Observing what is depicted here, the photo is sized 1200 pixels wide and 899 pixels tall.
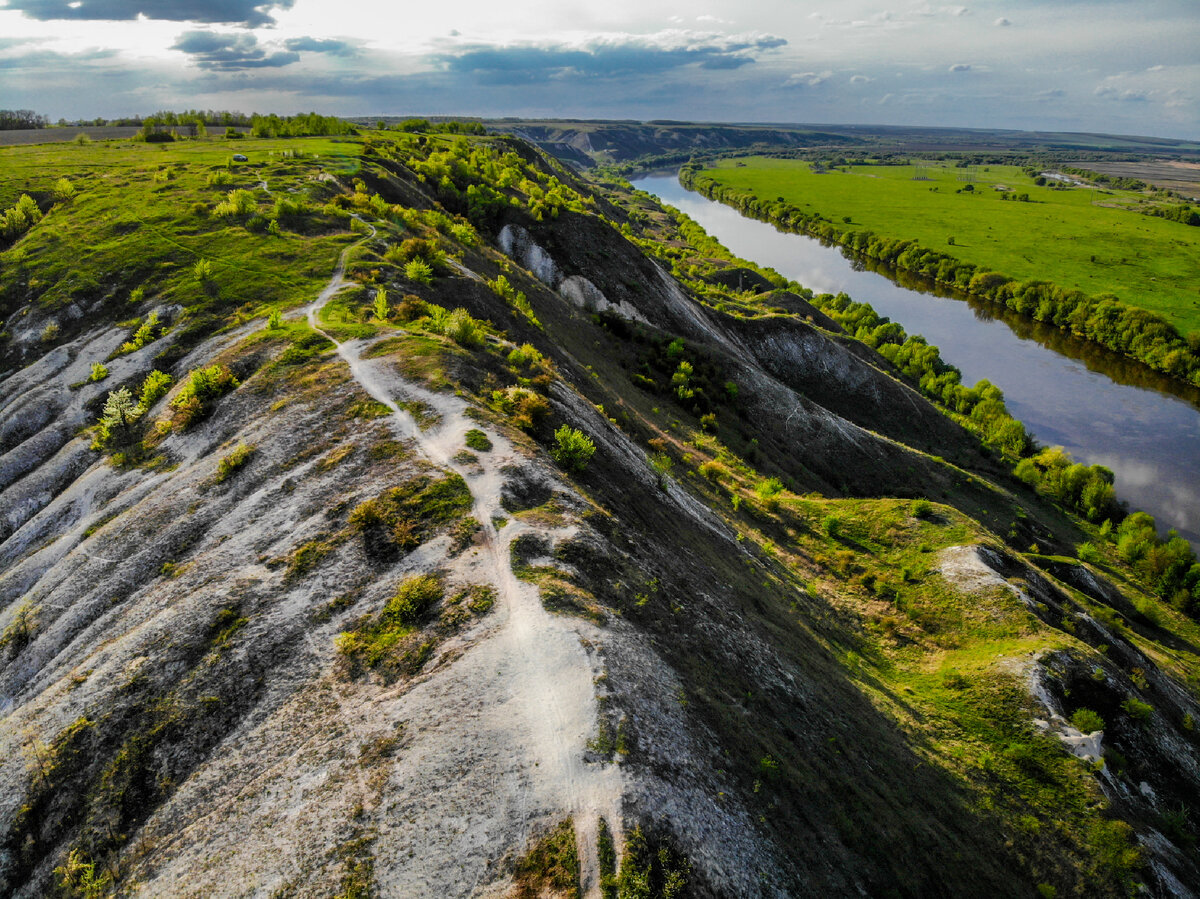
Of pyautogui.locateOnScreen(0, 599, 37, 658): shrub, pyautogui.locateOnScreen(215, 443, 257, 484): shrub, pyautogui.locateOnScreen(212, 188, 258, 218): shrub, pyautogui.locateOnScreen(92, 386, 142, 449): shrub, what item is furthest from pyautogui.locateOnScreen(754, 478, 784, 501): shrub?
pyautogui.locateOnScreen(212, 188, 258, 218): shrub

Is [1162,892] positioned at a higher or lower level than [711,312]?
lower

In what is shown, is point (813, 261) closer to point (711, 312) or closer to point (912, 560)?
point (711, 312)

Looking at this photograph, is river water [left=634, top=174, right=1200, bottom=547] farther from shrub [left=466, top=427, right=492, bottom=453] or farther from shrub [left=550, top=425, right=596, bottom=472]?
shrub [left=466, top=427, right=492, bottom=453]

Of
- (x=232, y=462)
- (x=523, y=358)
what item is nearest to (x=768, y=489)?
(x=523, y=358)

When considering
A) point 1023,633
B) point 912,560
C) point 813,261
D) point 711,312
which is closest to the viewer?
point 1023,633

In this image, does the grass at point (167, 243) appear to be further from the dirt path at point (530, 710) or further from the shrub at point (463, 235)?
the dirt path at point (530, 710)

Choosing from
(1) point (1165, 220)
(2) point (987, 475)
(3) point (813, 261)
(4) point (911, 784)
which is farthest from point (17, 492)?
(1) point (1165, 220)

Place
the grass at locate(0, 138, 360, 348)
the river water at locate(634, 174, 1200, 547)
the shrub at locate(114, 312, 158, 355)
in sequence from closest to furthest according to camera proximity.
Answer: the shrub at locate(114, 312, 158, 355) → the grass at locate(0, 138, 360, 348) → the river water at locate(634, 174, 1200, 547)
